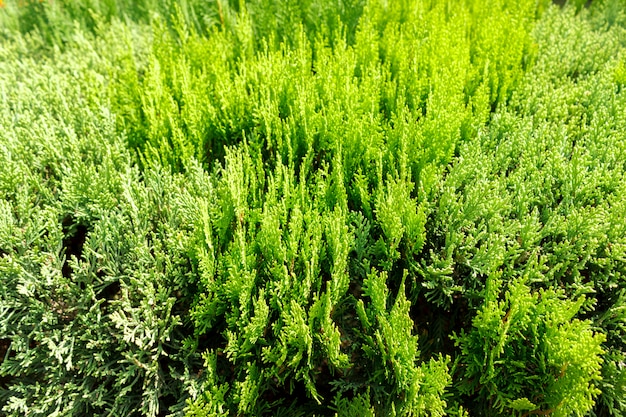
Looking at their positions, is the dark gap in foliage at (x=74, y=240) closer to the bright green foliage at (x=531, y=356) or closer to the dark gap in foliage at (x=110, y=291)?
the dark gap in foliage at (x=110, y=291)

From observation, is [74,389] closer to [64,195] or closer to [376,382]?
[64,195]

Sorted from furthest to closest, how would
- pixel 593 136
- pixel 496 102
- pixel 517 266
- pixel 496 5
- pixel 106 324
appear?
pixel 496 5
pixel 496 102
pixel 593 136
pixel 517 266
pixel 106 324

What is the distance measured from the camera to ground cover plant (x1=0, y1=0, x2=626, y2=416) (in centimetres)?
220

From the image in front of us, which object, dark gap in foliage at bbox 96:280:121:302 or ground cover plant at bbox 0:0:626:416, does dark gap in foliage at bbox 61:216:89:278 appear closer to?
ground cover plant at bbox 0:0:626:416

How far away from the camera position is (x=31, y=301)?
2318 millimetres

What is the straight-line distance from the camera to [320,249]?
2.39 metres

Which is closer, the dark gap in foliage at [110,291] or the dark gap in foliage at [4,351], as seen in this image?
the dark gap in foliage at [110,291]

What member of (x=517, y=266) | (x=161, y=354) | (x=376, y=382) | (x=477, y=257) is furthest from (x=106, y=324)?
(x=517, y=266)

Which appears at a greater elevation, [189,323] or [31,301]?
[31,301]

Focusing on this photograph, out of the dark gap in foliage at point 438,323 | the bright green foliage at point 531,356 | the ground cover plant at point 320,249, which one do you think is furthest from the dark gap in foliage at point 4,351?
the bright green foliage at point 531,356

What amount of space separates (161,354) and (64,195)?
114cm

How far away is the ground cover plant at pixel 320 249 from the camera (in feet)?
7.22

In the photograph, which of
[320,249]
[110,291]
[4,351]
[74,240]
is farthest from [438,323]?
[4,351]

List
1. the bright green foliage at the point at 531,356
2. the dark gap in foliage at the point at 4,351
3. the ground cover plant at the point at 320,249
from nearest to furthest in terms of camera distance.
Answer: the bright green foliage at the point at 531,356 < the ground cover plant at the point at 320,249 < the dark gap in foliage at the point at 4,351
